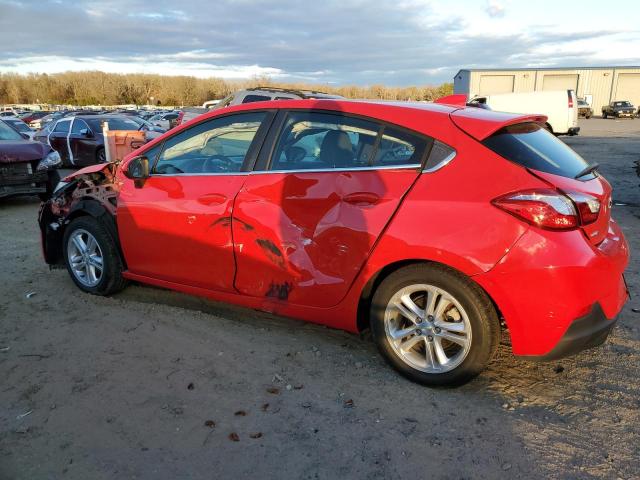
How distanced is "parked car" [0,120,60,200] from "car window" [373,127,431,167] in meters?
7.52

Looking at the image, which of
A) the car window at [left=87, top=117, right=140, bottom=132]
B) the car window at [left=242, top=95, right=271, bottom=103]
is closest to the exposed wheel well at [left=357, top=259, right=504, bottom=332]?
the car window at [left=242, top=95, right=271, bottom=103]

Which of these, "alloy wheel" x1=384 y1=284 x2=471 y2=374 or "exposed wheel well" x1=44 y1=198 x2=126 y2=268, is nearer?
"alloy wheel" x1=384 y1=284 x2=471 y2=374

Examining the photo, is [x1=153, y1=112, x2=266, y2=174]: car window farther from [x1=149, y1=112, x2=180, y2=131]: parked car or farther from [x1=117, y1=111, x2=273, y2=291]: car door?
[x1=149, y1=112, x2=180, y2=131]: parked car

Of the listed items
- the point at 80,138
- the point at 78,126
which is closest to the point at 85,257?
the point at 80,138

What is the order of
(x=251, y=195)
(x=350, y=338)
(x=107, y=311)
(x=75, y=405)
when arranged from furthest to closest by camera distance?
(x=107, y=311) → (x=350, y=338) → (x=251, y=195) → (x=75, y=405)

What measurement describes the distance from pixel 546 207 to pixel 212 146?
7.93 feet

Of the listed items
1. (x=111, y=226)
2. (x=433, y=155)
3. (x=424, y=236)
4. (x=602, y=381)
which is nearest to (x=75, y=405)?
(x=111, y=226)

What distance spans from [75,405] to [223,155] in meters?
1.94

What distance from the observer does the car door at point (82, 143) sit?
14289mm

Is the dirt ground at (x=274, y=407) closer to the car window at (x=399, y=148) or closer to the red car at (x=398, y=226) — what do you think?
the red car at (x=398, y=226)

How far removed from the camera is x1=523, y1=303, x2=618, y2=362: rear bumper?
8.94 feet

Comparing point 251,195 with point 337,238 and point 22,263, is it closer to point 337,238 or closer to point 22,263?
point 337,238

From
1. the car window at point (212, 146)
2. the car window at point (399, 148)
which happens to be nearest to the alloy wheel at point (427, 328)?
the car window at point (399, 148)

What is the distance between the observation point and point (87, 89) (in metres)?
95.1
